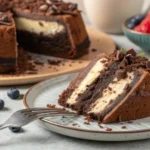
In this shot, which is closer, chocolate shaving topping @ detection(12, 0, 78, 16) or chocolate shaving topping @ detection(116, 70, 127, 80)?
chocolate shaving topping @ detection(116, 70, 127, 80)

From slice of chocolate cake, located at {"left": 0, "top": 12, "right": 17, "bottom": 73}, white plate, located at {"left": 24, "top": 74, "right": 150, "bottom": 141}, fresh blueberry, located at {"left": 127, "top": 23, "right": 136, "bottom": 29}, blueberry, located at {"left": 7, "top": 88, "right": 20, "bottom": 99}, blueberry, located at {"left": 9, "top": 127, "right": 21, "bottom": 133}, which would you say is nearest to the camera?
white plate, located at {"left": 24, "top": 74, "right": 150, "bottom": 141}

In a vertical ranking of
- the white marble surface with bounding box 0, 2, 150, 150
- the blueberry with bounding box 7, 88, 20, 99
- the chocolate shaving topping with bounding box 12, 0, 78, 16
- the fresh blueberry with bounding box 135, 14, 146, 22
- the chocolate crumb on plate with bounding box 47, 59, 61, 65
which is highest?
the chocolate shaving topping with bounding box 12, 0, 78, 16

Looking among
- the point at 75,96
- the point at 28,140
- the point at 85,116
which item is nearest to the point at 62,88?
the point at 75,96

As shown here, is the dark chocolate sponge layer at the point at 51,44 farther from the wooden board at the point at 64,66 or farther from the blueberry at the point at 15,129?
the blueberry at the point at 15,129

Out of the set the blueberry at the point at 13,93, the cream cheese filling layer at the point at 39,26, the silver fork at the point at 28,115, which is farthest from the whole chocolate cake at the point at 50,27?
the silver fork at the point at 28,115

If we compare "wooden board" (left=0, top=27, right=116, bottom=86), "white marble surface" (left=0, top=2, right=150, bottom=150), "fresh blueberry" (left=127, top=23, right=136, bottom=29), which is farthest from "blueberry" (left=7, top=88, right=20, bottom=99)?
"fresh blueberry" (left=127, top=23, right=136, bottom=29)

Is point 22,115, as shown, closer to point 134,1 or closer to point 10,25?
point 10,25

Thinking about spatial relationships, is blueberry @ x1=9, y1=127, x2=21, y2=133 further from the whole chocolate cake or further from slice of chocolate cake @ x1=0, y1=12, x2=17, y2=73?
the whole chocolate cake

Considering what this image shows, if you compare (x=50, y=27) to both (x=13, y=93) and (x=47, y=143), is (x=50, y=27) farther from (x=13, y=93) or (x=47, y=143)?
(x=47, y=143)
